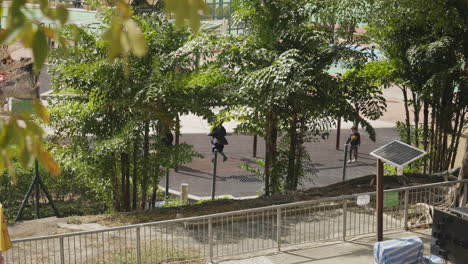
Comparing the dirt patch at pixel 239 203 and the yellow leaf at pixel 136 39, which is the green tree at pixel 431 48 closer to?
the dirt patch at pixel 239 203

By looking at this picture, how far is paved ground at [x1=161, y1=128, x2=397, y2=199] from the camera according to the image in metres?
16.0

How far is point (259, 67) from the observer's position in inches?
470

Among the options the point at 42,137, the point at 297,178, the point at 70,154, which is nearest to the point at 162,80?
the point at 70,154

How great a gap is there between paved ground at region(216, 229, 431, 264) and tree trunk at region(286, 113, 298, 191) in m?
2.98

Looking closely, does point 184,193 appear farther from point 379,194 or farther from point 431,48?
point 379,194

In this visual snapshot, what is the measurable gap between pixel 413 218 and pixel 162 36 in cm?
524

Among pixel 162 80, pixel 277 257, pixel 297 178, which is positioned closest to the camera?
pixel 277 257

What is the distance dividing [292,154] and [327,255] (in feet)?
11.7

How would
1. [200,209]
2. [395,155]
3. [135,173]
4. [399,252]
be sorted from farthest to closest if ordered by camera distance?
[135,173]
[200,209]
[395,155]
[399,252]

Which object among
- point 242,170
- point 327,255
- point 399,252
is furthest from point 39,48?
point 242,170

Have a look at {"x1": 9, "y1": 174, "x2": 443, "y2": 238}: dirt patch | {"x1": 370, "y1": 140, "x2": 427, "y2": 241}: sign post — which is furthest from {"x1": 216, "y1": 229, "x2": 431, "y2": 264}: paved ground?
{"x1": 9, "y1": 174, "x2": 443, "y2": 238}: dirt patch

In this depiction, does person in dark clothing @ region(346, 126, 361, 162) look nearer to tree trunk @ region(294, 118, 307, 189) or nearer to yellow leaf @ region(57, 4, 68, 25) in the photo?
tree trunk @ region(294, 118, 307, 189)

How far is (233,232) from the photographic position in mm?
9945

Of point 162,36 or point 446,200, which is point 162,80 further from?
point 446,200
